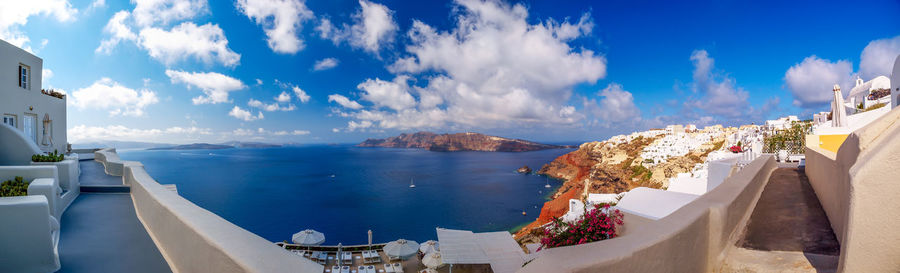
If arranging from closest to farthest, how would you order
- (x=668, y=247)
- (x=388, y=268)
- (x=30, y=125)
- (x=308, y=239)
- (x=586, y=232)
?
(x=668, y=247) → (x=586, y=232) → (x=30, y=125) → (x=388, y=268) → (x=308, y=239)

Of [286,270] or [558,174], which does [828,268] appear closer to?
[286,270]

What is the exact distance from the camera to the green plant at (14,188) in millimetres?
4708

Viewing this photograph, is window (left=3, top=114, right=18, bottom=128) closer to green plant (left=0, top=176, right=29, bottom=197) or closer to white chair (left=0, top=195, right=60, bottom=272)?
green plant (left=0, top=176, right=29, bottom=197)

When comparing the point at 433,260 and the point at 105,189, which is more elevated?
the point at 105,189

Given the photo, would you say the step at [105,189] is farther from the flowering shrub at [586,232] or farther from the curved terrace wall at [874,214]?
the curved terrace wall at [874,214]

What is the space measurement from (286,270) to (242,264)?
0.25 meters

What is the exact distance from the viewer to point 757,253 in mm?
3492

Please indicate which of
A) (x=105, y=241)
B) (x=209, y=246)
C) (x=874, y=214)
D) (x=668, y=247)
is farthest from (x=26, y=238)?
(x=874, y=214)

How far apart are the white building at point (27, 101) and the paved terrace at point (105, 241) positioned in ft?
23.3

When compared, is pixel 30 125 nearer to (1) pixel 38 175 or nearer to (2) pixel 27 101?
(2) pixel 27 101

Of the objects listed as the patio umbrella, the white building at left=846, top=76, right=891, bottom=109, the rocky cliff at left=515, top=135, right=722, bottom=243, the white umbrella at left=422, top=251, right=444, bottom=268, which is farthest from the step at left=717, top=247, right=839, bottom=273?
the white building at left=846, top=76, right=891, bottom=109

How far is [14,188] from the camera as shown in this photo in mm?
4820

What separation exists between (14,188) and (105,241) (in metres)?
2.52

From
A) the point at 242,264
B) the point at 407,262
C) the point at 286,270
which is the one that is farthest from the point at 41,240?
the point at 407,262
